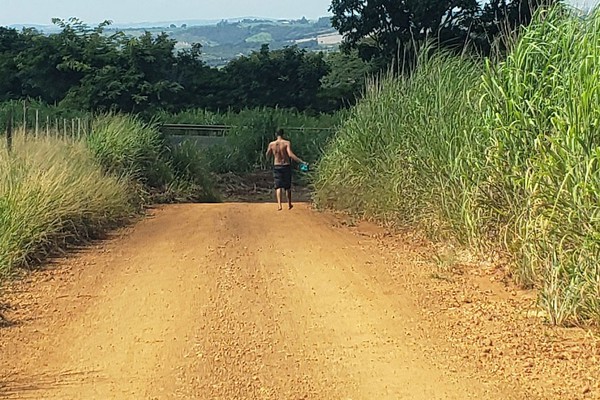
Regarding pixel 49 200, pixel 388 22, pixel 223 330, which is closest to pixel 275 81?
pixel 388 22

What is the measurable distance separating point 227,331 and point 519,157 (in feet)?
12.0

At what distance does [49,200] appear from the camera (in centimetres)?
1322

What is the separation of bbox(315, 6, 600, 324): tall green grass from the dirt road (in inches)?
48.6

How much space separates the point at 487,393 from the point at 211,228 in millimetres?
9863

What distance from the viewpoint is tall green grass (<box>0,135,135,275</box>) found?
11727mm

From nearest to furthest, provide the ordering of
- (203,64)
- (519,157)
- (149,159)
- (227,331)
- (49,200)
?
(227,331) < (519,157) < (49,200) < (149,159) < (203,64)

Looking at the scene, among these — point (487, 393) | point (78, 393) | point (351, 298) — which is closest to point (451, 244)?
point (351, 298)

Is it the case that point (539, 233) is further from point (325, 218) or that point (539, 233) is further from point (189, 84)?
point (189, 84)

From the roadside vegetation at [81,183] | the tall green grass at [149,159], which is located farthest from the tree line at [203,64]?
the roadside vegetation at [81,183]

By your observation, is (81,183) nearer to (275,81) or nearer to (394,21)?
(394,21)

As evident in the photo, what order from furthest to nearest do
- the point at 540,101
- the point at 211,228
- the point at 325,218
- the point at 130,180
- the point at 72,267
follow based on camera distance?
the point at 130,180 < the point at 325,218 < the point at 211,228 < the point at 72,267 < the point at 540,101

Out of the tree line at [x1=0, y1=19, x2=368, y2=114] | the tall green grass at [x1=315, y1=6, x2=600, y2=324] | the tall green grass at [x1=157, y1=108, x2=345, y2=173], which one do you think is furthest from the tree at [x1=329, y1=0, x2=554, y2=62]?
the tall green grass at [x1=315, y1=6, x2=600, y2=324]

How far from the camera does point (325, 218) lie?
17469 mm

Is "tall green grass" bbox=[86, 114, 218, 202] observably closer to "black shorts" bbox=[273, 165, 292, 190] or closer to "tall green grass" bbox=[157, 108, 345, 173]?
"black shorts" bbox=[273, 165, 292, 190]
